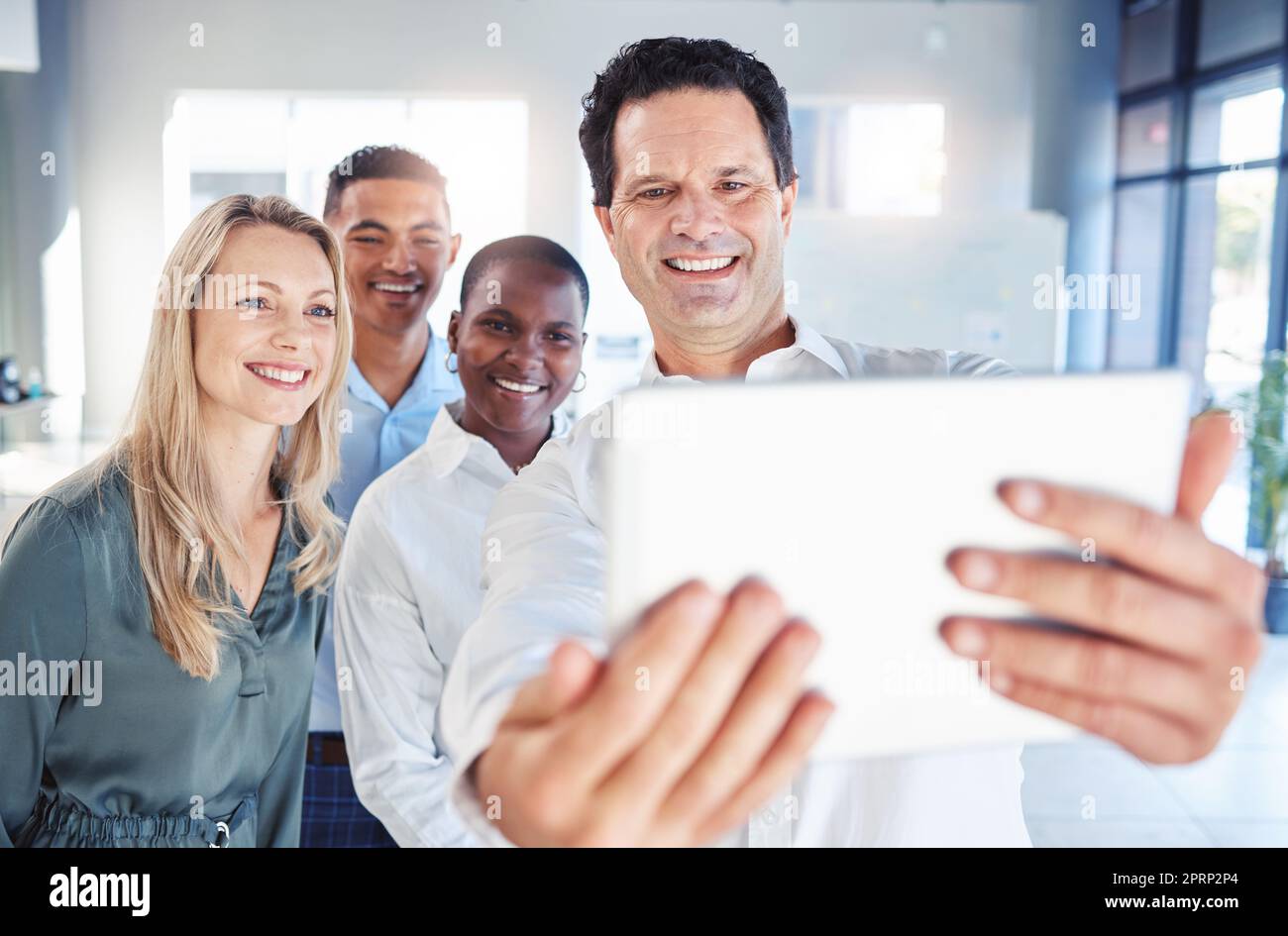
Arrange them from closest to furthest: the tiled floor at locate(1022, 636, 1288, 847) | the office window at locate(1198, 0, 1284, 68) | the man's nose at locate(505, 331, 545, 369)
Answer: the man's nose at locate(505, 331, 545, 369) → the tiled floor at locate(1022, 636, 1288, 847) → the office window at locate(1198, 0, 1284, 68)

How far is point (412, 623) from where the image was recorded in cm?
162

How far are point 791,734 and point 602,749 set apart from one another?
0.41ft

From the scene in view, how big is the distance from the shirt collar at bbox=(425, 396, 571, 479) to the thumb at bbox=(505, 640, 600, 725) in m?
0.98

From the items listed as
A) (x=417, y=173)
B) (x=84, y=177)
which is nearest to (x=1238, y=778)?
(x=417, y=173)

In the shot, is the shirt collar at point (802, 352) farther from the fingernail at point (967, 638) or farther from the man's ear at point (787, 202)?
the fingernail at point (967, 638)

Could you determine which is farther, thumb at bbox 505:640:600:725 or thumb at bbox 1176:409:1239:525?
thumb at bbox 1176:409:1239:525

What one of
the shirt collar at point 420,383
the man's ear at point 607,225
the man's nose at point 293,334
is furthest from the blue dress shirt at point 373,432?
the man's ear at point 607,225

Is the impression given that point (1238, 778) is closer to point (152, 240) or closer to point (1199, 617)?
point (1199, 617)

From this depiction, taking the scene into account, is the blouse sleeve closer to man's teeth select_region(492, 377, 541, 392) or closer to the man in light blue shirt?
the man in light blue shirt

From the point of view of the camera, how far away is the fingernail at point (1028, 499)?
661mm

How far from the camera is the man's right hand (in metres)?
0.61

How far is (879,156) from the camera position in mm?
2379

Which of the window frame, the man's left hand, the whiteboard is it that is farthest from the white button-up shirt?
the window frame

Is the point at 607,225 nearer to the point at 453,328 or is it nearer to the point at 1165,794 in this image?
the point at 453,328
